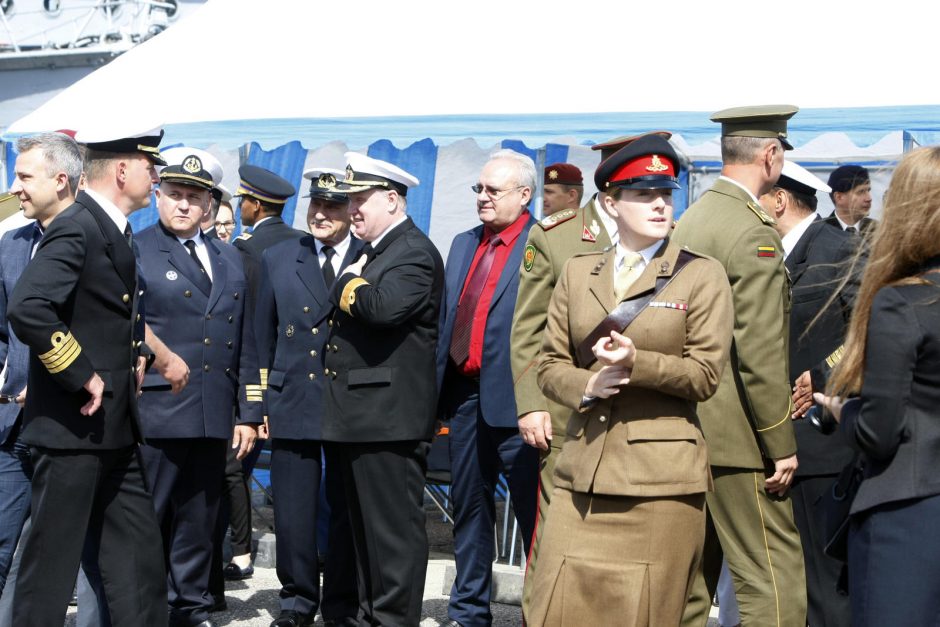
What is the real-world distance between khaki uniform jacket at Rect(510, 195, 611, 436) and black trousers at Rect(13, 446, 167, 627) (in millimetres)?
1512

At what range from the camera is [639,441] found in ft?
12.3

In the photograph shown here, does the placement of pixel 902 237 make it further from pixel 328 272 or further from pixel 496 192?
pixel 328 272

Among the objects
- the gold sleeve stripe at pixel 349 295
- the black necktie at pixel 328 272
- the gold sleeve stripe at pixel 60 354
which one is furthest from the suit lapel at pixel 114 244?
the black necktie at pixel 328 272

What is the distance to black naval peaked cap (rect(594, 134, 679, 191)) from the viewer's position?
12.9 feet

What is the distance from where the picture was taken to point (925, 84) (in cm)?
749

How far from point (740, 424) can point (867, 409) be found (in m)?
1.23

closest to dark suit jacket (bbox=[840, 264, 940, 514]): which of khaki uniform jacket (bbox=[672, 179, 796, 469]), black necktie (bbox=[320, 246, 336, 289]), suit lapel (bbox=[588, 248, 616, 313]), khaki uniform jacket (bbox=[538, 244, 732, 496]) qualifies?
khaki uniform jacket (bbox=[538, 244, 732, 496])

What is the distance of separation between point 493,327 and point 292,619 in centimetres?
171

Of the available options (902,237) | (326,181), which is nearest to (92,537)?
(326,181)

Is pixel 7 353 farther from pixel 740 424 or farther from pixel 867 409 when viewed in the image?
pixel 867 409

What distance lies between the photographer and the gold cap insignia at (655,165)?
3.94 metres

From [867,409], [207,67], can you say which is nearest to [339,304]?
[867,409]

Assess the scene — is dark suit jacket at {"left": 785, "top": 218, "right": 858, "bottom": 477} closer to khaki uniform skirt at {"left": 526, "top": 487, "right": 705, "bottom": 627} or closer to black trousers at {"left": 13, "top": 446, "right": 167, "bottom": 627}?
khaki uniform skirt at {"left": 526, "top": 487, "right": 705, "bottom": 627}

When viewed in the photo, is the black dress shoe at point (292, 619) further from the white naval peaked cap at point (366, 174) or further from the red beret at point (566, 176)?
the red beret at point (566, 176)
